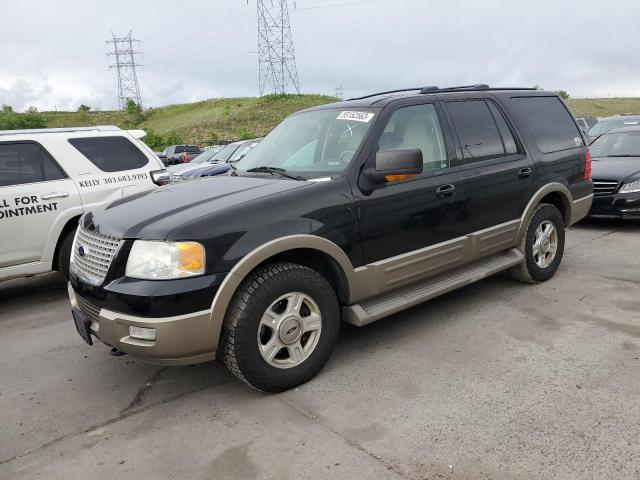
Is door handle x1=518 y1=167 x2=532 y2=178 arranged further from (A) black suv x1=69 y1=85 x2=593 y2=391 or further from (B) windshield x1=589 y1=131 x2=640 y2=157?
(B) windshield x1=589 y1=131 x2=640 y2=157

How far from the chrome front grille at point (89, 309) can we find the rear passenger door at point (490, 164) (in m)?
2.82

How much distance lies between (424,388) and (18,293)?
16.7 ft

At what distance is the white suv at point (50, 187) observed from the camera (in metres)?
5.40

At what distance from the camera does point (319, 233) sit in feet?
11.2

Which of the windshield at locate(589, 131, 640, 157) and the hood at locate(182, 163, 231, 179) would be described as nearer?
the windshield at locate(589, 131, 640, 157)

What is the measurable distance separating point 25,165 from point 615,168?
7.95 meters

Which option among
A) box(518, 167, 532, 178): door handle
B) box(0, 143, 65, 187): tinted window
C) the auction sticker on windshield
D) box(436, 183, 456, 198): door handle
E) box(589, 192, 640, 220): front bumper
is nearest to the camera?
the auction sticker on windshield

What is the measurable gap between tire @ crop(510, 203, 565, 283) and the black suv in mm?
21

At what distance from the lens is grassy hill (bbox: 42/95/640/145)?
51.2 meters

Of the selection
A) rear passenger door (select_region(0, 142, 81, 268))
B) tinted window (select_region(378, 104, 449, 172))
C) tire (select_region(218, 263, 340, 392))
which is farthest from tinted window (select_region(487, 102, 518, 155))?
rear passenger door (select_region(0, 142, 81, 268))

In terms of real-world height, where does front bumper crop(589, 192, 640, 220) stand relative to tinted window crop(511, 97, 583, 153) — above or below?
below

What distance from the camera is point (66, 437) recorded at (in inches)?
120

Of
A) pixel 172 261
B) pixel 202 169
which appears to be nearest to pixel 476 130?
A: pixel 172 261

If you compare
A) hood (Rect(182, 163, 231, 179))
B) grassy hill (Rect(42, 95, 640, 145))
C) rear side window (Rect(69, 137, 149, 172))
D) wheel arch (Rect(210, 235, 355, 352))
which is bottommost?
wheel arch (Rect(210, 235, 355, 352))
